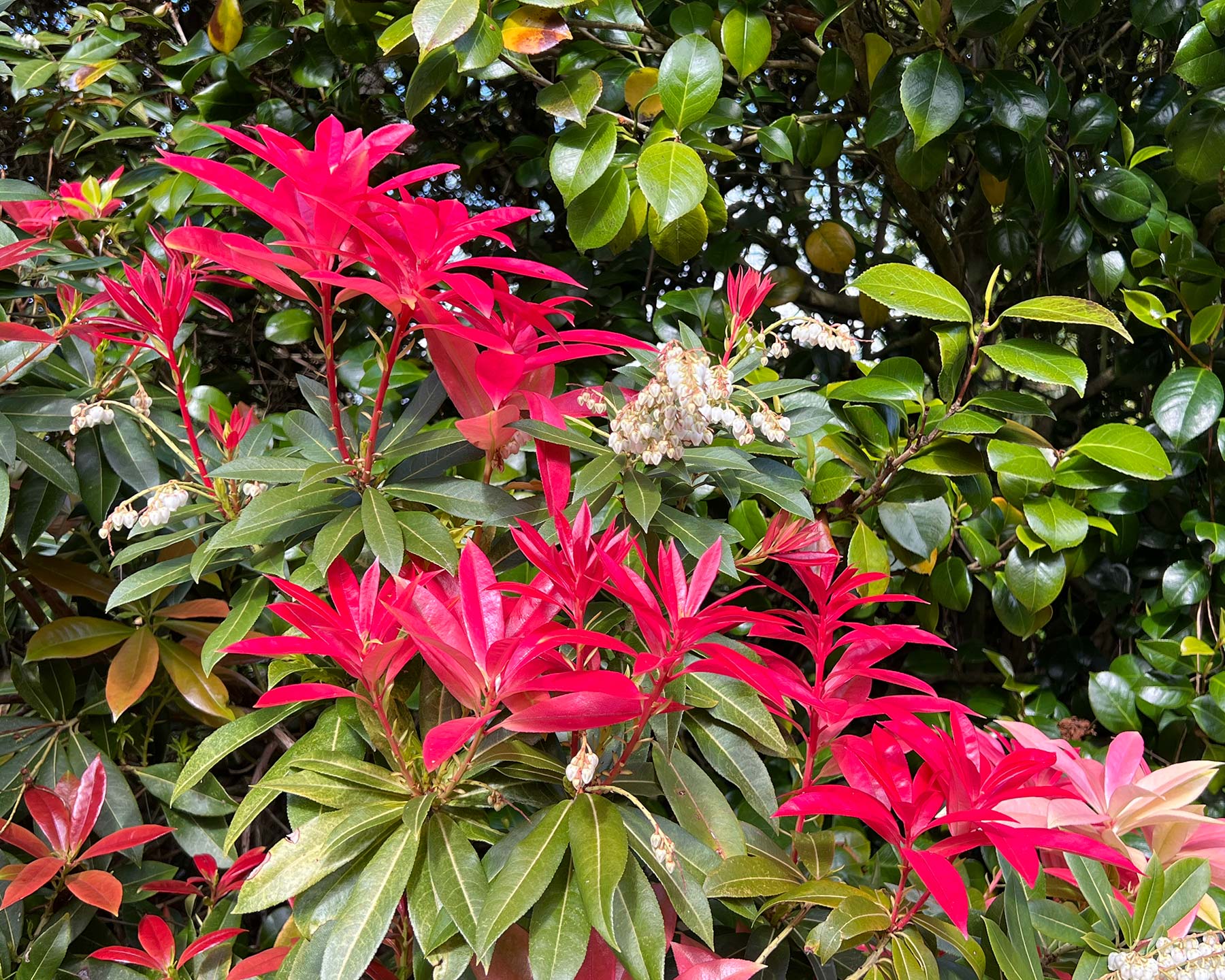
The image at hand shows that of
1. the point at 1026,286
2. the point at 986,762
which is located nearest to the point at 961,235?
the point at 1026,286

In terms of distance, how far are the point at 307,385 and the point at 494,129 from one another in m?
0.80

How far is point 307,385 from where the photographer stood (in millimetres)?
794

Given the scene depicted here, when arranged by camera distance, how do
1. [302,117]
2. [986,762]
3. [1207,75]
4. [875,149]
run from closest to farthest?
1. [986,762]
2. [1207,75]
3. [875,149]
4. [302,117]

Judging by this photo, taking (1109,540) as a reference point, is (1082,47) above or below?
above

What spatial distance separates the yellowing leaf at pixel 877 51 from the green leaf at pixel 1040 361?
403 millimetres

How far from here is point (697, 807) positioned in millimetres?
611

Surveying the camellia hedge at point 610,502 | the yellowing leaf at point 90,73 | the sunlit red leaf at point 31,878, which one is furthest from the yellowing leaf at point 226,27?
the sunlit red leaf at point 31,878

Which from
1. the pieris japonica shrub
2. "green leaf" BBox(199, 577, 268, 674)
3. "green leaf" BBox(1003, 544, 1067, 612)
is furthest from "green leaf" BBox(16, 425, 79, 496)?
"green leaf" BBox(1003, 544, 1067, 612)

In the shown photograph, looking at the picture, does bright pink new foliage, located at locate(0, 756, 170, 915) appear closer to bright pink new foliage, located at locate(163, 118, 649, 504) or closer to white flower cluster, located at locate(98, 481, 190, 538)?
white flower cluster, located at locate(98, 481, 190, 538)

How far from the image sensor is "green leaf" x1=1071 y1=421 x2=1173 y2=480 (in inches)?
37.2

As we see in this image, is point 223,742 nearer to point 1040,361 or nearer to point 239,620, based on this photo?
point 239,620

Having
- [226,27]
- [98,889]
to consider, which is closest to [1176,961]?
[98,889]

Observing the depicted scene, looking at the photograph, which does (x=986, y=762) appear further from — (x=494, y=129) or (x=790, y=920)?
(x=494, y=129)

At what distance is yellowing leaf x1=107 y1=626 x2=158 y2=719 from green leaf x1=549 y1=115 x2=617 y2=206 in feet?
1.92
